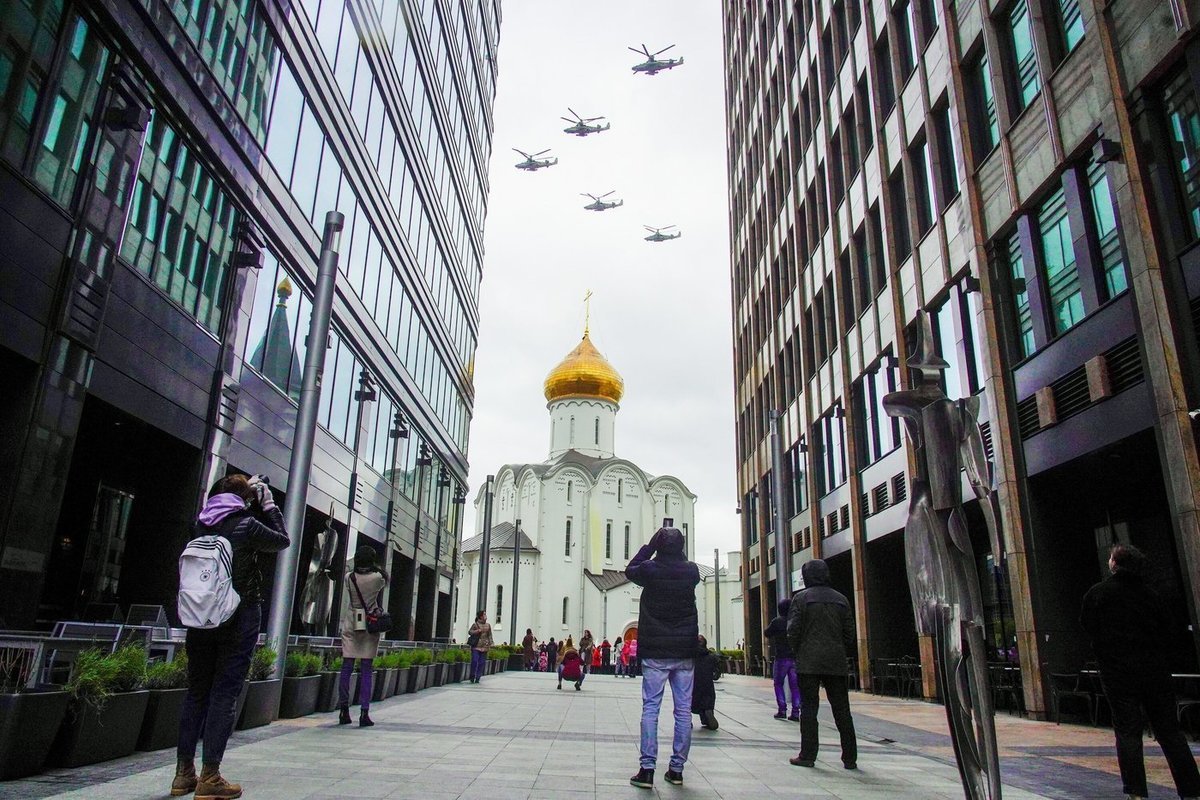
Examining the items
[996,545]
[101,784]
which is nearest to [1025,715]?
[996,545]

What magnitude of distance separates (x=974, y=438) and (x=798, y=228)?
26.2 m

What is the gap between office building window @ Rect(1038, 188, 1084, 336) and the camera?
43.1ft

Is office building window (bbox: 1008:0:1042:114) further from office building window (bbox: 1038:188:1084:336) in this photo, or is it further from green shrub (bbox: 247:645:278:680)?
green shrub (bbox: 247:645:278:680)

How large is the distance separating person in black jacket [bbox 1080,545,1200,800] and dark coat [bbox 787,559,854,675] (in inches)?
93.9

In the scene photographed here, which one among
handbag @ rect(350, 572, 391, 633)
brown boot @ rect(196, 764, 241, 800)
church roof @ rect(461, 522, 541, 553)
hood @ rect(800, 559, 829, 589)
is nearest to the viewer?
brown boot @ rect(196, 764, 241, 800)

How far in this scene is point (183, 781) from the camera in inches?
198

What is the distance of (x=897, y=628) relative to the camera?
75.0ft

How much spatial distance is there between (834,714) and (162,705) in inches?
233

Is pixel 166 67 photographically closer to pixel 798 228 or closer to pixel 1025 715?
pixel 1025 715

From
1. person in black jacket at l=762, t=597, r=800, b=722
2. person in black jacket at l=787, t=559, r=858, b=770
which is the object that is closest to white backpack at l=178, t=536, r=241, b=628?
person in black jacket at l=787, t=559, r=858, b=770

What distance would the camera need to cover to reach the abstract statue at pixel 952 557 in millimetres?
4754

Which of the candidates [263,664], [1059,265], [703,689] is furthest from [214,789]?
[1059,265]

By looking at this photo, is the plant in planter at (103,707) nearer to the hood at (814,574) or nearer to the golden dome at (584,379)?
the hood at (814,574)

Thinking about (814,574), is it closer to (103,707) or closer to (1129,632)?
(1129,632)
